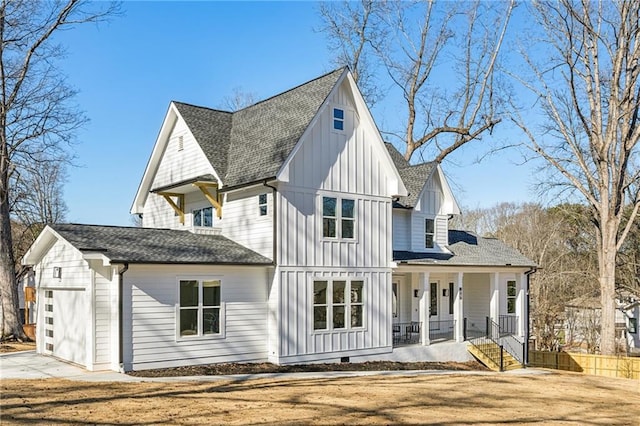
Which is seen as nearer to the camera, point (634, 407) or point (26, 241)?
point (634, 407)

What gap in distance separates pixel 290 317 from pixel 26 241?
29.0 meters

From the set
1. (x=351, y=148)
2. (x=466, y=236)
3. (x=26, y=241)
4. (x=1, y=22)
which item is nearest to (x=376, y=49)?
(x=466, y=236)

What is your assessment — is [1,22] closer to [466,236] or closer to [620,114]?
[466,236]

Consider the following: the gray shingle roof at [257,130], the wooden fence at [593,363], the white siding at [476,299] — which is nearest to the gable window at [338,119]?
the gray shingle roof at [257,130]

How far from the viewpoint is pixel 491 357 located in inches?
896

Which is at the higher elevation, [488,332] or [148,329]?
[148,329]

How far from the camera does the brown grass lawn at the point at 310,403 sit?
10.1m

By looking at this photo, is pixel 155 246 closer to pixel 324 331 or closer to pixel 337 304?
pixel 324 331

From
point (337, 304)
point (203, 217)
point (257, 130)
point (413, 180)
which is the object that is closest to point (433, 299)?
point (413, 180)

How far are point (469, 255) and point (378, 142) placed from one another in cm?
743

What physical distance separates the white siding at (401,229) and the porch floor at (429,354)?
13.2ft

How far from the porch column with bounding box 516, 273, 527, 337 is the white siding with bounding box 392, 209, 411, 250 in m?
5.85

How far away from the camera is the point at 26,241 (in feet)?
131

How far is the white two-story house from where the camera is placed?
1560 centimetres
